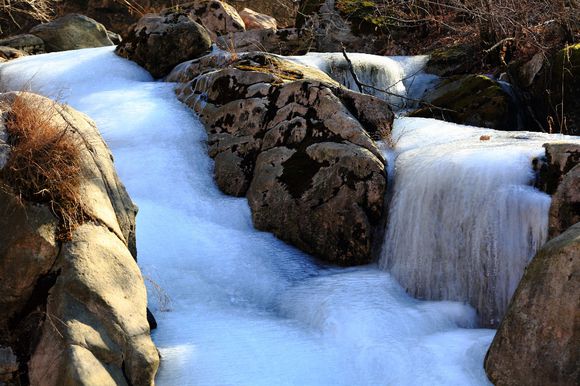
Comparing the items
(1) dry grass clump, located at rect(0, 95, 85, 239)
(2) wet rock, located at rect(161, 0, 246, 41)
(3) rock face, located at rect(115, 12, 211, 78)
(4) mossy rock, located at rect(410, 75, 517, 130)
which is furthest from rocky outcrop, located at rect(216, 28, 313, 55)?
(1) dry grass clump, located at rect(0, 95, 85, 239)

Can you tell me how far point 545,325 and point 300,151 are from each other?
3550 mm

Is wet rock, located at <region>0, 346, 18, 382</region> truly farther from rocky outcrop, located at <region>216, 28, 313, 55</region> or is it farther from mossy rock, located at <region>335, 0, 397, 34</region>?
mossy rock, located at <region>335, 0, 397, 34</region>

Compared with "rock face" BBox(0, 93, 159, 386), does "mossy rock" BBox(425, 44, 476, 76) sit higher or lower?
higher

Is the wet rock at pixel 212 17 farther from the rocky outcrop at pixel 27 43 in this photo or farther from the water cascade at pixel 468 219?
the water cascade at pixel 468 219

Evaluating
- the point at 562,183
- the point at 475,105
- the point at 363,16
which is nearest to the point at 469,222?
the point at 562,183

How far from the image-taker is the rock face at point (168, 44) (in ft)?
34.3

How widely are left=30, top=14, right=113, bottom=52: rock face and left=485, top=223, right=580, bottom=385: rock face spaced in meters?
11.8

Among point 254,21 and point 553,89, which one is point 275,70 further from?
point 254,21

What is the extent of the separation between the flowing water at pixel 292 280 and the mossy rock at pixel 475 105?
4.28ft

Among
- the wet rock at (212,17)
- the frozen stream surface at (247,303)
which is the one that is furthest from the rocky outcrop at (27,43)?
the frozen stream surface at (247,303)

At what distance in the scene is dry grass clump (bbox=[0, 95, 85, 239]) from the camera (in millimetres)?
4141

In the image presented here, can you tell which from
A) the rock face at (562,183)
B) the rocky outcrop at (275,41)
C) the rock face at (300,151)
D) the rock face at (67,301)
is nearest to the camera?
the rock face at (67,301)

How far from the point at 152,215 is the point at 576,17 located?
6.65 m

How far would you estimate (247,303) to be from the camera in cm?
573
